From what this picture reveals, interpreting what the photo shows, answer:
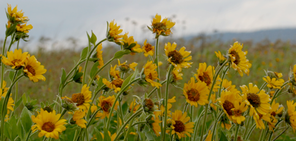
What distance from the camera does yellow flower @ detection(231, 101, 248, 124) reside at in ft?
3.35

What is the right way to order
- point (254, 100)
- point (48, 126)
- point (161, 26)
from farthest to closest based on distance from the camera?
point (161, 26), point (254, 100), point (48, 126)

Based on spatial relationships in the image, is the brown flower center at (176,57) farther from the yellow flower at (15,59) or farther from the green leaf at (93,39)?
the yellow flower at (15,59)

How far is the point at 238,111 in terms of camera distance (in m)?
1.05

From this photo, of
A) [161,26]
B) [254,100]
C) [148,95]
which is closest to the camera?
[254,100]

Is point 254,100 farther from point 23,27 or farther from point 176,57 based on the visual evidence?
point 23,27

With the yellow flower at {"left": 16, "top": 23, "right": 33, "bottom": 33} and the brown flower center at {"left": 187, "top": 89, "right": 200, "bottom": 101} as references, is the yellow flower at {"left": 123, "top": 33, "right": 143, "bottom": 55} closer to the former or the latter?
the brown flower center at {"left": 187, "top": 89, "right": 200, "bottom": 101}

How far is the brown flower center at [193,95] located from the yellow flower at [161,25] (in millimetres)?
306

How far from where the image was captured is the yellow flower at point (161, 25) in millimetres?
1271

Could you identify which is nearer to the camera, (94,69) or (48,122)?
(48,122)

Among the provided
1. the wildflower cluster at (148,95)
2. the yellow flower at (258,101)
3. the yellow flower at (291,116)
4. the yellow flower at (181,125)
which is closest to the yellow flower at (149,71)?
the wildflower cluster at (148,95)

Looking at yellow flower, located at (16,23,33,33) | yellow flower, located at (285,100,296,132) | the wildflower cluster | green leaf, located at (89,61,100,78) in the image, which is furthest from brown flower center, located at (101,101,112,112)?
yellow flower, located at (285,100,296,132)

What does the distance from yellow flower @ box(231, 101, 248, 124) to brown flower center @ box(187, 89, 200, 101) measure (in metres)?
0.15

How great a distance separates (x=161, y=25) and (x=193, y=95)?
1.22ft

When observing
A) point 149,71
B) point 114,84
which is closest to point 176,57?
point 149,71
